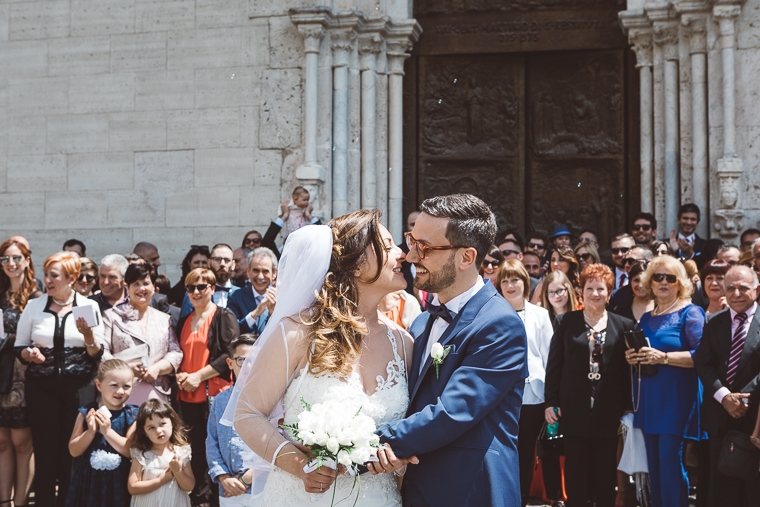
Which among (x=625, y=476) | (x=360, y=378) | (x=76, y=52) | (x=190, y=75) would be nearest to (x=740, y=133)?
(x=625, y=476)

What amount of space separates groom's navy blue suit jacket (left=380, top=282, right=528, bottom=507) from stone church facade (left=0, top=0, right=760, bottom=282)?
6.60 m

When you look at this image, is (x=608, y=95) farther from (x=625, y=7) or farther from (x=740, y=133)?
(x=740, y=133)

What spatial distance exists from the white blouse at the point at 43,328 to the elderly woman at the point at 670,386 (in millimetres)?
4151

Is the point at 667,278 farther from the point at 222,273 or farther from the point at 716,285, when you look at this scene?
the point at 222,273

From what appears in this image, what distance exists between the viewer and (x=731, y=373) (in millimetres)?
5336

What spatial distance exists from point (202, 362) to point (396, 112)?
15.8ft

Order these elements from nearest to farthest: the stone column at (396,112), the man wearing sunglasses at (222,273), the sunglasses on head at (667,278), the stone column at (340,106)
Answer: the sunglasses on head at (667,278) → the man wearing sunglasses at (222,273) → the stone column at (340,106) → the stone column at (396,112)

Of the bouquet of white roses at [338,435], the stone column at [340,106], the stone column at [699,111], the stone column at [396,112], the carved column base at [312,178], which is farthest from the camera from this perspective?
the stone column at [396,112]

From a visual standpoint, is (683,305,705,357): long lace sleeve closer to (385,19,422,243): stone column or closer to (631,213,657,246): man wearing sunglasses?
(631,213,657,246): man wearing sunglasses

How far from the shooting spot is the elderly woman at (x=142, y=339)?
618 centimetres

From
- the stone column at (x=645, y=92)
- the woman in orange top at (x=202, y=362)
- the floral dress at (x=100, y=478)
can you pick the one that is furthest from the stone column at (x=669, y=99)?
the floral dress at (x=100, y=478)

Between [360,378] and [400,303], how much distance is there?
3.11 metres

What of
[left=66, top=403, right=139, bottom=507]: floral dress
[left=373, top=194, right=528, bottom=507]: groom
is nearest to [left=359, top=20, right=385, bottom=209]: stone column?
[left=66, top=403, right=139, bottom=507]: floral dress

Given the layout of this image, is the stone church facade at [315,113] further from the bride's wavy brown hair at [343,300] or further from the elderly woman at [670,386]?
the bride's wavy brown hair at [343,300]
